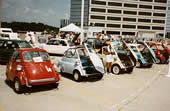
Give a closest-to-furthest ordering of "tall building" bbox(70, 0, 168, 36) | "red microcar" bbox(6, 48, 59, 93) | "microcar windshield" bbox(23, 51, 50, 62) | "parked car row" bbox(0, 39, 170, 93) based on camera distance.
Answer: "red microcar" bbox(6, 48, 59, 93), "parked car row" bbox(0, 39, 170, 93), "microcar windshield" bbox(23, 51, 50, 62), "tall building" bbox(70, 0, 168, 36)

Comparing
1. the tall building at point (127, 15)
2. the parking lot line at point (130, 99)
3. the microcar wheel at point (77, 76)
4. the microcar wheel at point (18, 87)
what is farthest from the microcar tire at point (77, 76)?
the tall building at point (127, 15)

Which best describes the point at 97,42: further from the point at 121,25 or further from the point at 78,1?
the point at 78,1

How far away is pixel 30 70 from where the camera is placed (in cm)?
732

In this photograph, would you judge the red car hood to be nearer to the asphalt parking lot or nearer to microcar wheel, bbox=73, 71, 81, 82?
the asphalt parking lot

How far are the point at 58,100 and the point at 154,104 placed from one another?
3342 millimetres

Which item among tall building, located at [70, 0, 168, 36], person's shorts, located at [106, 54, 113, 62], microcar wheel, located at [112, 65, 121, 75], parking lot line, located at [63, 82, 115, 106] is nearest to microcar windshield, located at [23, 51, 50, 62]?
parking lot line, located at [63, 82, 115, 106]

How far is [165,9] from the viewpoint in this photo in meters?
94.9

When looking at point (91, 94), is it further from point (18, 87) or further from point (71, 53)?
point (71, 53)

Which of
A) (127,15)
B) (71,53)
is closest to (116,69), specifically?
(71,53)

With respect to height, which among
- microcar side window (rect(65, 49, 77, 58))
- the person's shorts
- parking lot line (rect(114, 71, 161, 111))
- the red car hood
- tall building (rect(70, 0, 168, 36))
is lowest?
parking lot line (rect(114, 71, 161, 111))

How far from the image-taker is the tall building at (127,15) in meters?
88.0

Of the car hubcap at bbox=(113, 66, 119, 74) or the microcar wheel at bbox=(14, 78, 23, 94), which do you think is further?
the car hubcap at bbox=(113, 66, 119, 74)

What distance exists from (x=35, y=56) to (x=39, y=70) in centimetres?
73

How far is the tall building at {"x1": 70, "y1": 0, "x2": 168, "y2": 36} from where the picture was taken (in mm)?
88000
